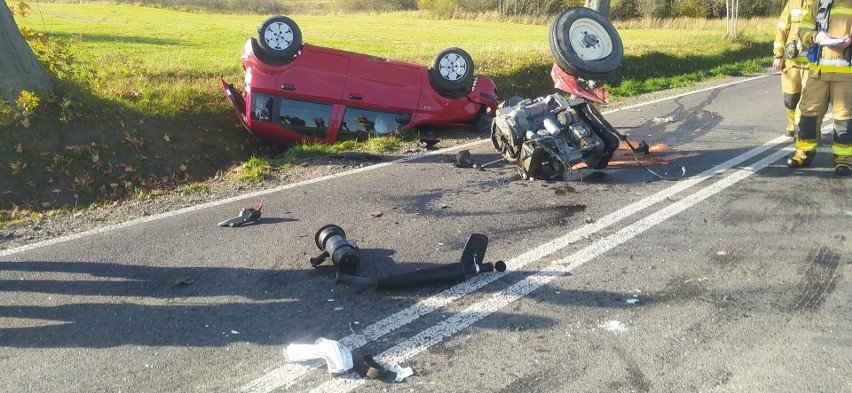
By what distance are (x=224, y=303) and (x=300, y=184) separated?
2.71 m

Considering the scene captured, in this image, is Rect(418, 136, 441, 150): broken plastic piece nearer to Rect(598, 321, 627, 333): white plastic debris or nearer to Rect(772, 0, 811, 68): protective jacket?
Rect(772, 0, 811, 68): protective jacket

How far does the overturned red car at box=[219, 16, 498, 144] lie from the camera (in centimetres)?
815

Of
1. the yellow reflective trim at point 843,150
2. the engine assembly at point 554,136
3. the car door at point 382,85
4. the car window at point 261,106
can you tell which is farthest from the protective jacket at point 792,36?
the car window at point 261,106

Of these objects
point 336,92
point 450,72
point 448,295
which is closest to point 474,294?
point 448,295

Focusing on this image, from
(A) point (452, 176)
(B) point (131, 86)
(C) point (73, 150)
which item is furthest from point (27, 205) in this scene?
(A) point (452, 176)

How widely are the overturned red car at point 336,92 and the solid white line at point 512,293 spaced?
3861mm

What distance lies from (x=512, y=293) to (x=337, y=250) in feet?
4.16

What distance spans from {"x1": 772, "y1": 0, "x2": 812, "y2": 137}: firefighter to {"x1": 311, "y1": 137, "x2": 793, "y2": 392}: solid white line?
6.37 feet

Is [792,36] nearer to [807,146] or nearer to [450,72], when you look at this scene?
[807,146]

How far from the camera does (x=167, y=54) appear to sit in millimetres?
14547

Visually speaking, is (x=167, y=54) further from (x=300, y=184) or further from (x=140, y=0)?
(x=140, y=0)

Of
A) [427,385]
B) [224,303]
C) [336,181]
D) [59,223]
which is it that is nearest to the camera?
[427,385]

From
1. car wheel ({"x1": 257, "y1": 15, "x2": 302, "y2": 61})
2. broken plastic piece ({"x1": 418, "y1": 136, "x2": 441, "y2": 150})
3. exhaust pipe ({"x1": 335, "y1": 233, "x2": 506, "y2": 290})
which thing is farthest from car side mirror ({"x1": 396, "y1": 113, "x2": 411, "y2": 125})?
exhaust pipe ({"x1": 335, "y1": 233, "x2": 506, "y2": 290})

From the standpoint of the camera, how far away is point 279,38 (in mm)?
8164
